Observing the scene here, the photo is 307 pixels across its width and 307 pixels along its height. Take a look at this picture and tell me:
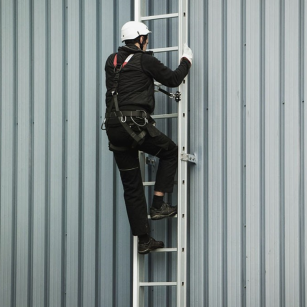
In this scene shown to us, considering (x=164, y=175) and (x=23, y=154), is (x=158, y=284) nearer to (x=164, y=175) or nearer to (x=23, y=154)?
(x=164, y=175)

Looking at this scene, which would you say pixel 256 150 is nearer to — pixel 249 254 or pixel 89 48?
pixel 249 254

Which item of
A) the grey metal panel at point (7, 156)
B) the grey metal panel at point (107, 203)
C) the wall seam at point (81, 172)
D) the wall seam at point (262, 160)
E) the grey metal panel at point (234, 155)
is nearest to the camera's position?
the wall seam at point (262, 160)

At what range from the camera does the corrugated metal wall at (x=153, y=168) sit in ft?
21.1

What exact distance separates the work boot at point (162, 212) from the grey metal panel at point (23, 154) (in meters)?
1.78

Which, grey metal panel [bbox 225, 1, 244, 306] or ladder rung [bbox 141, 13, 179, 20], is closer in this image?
grey metal panel [bbox 225, 1, 244, 306]

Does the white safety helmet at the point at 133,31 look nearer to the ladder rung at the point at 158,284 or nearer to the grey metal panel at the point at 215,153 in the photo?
the grey metal panel at the point at 215,153

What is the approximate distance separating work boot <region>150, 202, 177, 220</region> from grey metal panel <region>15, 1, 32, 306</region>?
1784mm

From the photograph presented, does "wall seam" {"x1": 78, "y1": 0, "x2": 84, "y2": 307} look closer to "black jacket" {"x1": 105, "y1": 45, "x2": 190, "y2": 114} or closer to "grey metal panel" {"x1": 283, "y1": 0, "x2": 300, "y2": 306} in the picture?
"black jacket" {"x1": 105, "y1": 45, "x2": 190, "y2": 114}

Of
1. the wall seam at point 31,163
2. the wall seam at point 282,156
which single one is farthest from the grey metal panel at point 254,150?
the wall seam at point 31,163

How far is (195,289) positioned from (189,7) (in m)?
2.94

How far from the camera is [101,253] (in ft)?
23.5

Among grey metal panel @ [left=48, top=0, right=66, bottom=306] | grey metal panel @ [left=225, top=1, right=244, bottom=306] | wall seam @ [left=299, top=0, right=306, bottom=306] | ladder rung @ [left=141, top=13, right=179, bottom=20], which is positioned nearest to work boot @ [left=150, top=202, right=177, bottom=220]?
grey metal panel @ [left=225, top=1, right=244, bottom=306]

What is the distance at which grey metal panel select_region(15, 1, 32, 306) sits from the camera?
7500mm

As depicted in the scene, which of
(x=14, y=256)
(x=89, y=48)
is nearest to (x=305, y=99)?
(x=89, y=48)
